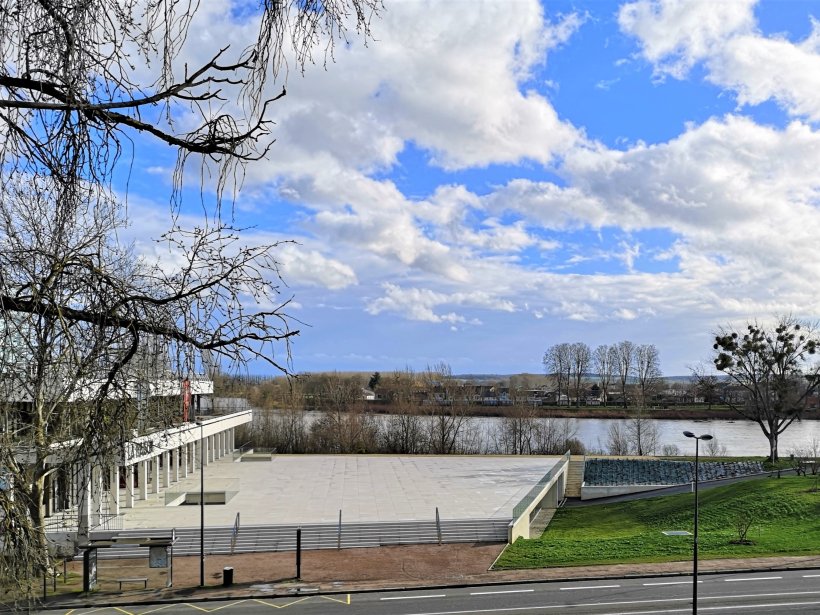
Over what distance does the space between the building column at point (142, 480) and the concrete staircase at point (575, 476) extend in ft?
95.3

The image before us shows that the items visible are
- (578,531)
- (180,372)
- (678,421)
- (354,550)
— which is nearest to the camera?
(180,372)

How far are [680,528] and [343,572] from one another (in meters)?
18.7

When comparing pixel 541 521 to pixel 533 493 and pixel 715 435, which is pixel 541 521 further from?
pixel 715 435

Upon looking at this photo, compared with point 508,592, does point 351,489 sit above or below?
above

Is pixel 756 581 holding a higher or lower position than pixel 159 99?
lower

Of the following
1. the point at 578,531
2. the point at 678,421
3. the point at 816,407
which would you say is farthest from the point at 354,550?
the point at 816,407

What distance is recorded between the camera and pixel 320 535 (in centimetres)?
2941

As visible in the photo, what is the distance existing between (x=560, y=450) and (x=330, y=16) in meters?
65.6

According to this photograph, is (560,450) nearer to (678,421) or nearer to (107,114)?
(678,421)

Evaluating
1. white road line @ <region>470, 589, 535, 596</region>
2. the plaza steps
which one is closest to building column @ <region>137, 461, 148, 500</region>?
the plaza steps

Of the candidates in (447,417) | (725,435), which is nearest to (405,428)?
(447,417)

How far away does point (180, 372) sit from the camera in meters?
3.49

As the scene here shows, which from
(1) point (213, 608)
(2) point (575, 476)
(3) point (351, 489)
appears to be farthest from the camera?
(2) point (575, 476)

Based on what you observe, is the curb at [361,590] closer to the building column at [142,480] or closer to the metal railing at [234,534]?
the metal railing at [234,534]
